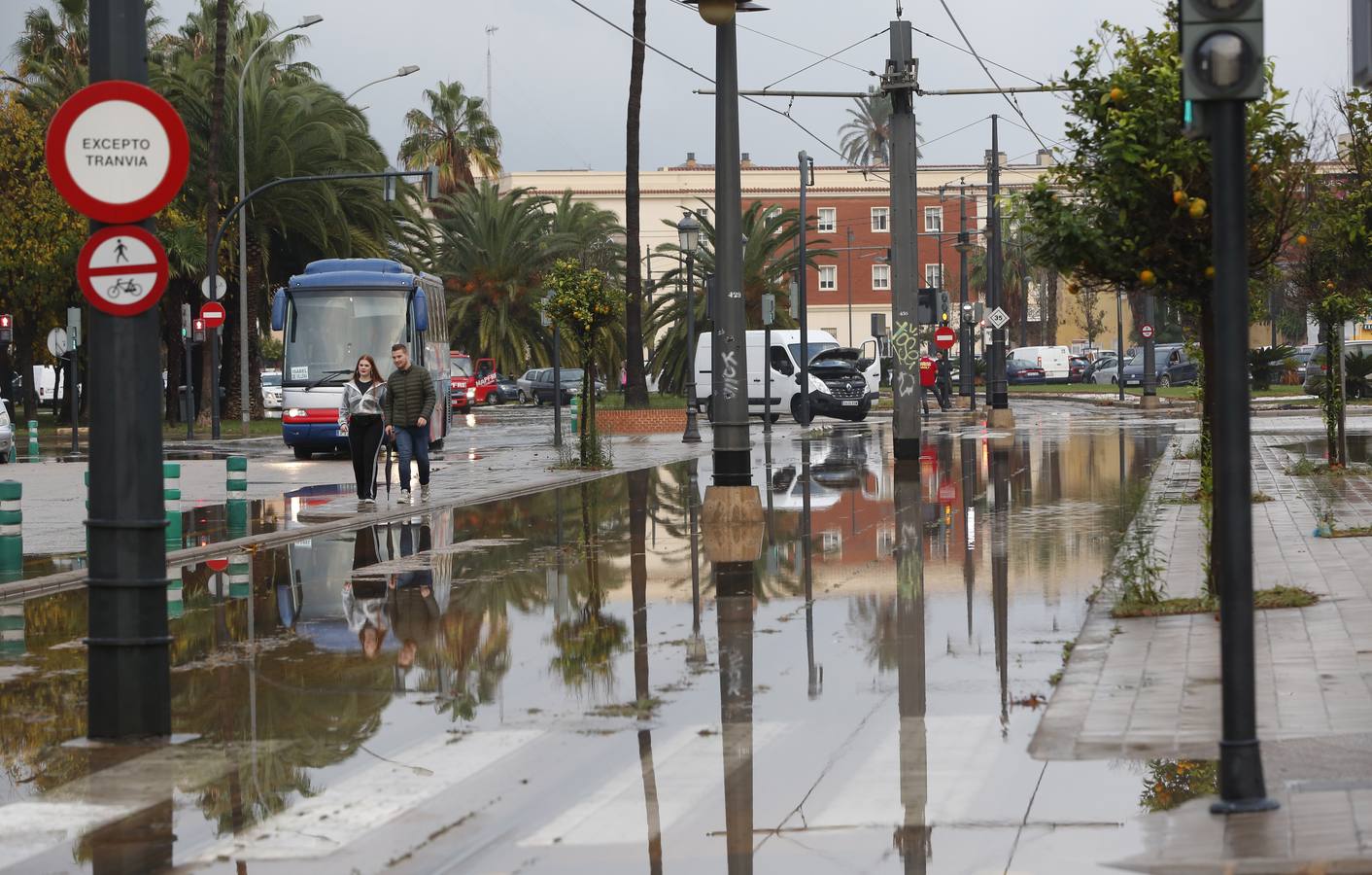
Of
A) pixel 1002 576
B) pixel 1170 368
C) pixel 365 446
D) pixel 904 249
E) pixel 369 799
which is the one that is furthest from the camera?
pixel 1170 368

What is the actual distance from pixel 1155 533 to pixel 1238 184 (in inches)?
370

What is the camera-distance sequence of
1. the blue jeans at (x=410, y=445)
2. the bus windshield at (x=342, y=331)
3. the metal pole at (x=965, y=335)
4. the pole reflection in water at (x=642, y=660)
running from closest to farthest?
the pole reflection in water at (x=642, y=660) → the blue jeans at (x=410, y=445) → the bus windshield at (x=342, y=331) → the metal pole at (x=965, y=335)

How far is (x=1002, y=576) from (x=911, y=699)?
15.5ft

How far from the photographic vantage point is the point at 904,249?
25641mm

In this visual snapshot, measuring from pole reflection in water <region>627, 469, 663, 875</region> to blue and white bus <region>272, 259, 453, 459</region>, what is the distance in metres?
10.6

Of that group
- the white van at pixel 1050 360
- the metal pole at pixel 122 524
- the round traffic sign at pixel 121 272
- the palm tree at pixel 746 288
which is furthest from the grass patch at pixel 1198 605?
the white van at pixel 1050 360

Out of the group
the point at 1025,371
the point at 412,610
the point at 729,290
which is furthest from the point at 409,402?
the point at 1025,371

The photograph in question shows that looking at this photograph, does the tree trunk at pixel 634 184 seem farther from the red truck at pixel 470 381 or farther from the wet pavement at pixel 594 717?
the wet pavement at pixel 594 717

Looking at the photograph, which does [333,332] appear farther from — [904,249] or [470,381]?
[470,381]

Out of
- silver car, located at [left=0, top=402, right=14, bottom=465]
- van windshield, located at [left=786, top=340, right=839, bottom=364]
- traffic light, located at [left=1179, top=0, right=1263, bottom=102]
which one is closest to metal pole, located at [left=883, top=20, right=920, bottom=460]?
silver car, located at [left=0, top=402, right=14, bottom=465]

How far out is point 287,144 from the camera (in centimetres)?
4928

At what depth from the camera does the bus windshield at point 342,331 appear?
31375 millimetres

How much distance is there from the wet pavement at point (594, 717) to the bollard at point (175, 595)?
0.05 metres

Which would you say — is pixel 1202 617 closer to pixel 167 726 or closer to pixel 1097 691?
pixel 1097 691
